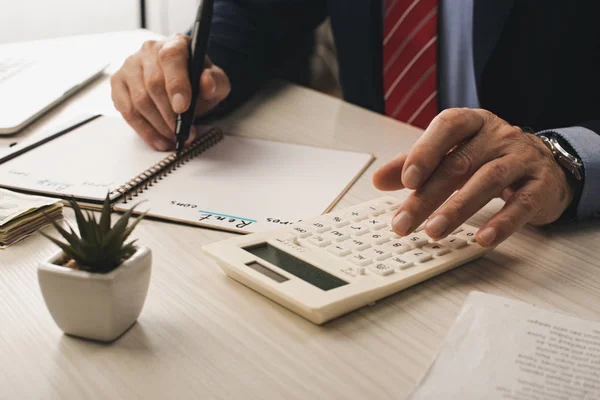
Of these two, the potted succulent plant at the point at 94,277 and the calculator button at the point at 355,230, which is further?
the calculator button at the point at 355,230

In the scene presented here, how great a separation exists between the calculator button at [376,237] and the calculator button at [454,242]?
64 mm

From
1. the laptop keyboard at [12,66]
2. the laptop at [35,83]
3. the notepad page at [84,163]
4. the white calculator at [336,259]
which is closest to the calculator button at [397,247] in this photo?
the white calculator at [336,259]

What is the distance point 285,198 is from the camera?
89 cm

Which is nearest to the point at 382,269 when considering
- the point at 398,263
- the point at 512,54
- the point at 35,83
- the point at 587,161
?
the point at 398,263

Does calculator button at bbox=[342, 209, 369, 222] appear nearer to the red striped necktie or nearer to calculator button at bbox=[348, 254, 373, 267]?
calculator button at bbox=[348, 254, 373, 267]

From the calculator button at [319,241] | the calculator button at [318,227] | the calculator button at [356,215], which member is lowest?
the calculator button at [356,215]

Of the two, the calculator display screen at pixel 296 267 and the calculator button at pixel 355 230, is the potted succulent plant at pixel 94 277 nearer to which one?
the calculator display screen at pixel 296 267

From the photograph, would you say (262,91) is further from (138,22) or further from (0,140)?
(138,22)

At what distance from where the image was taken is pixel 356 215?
0.80 m

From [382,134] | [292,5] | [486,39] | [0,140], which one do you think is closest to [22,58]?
[0,140]

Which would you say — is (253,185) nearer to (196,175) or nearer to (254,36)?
(196,175)

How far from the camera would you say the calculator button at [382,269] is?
67 cm

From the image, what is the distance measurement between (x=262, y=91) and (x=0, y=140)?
0.53 meters

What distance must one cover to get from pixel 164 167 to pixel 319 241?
33cm
